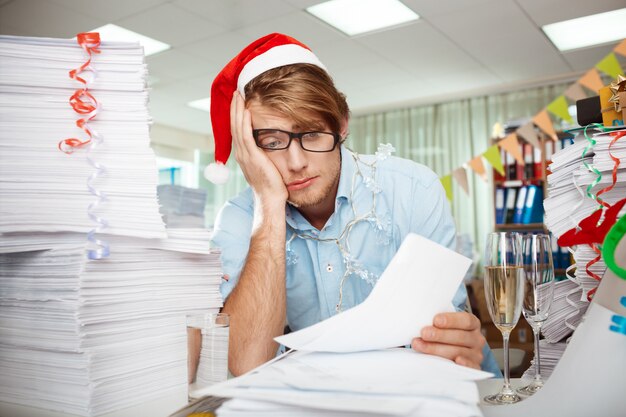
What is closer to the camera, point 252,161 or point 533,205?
point 252,161

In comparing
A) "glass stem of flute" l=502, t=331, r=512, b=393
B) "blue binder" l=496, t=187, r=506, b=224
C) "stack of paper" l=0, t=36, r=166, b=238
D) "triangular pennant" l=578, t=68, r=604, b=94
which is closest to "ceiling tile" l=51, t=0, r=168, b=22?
"triangular pennant" l=578, t=68, r=604, b=94

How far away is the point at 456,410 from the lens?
1.56 ft

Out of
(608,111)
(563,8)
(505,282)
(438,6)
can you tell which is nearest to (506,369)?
(505,282)

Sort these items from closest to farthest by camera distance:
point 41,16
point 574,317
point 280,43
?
point 574,317 < point 280,43 < point 41,16

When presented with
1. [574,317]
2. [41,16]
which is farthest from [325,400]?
[41,16]

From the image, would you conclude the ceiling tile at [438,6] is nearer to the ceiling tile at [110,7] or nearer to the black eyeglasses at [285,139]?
the ceiling tile at [110,7]

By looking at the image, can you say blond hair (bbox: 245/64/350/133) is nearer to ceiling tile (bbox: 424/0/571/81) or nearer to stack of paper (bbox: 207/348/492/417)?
stack of paper (bbox: 207/348/492/417)

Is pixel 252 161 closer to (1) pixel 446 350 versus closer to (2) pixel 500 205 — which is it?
(1) pixel 446 350

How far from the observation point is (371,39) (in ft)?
15.2

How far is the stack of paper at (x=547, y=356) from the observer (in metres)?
0.89

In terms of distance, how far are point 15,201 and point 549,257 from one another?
2.43 feet

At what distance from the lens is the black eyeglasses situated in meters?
1.27

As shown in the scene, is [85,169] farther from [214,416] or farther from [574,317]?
[574,317]

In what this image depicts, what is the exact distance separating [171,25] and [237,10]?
2.09 ft
